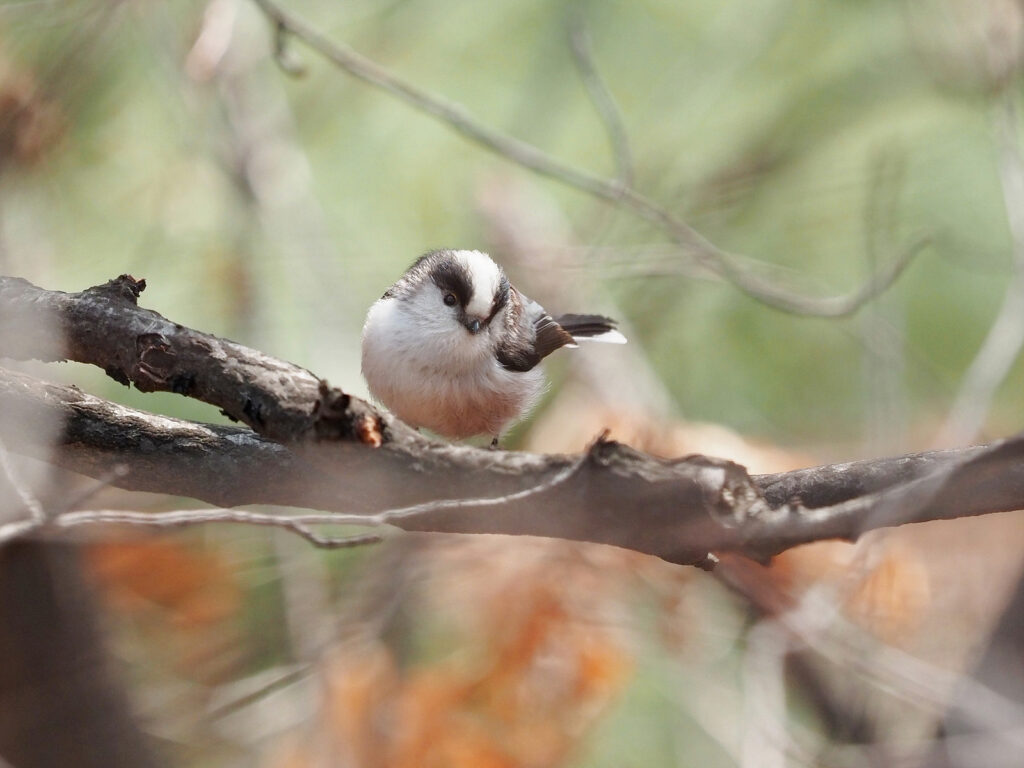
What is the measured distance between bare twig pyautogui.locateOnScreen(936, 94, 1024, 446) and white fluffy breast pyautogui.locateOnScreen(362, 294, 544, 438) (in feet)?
5.42

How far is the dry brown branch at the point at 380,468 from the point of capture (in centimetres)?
141

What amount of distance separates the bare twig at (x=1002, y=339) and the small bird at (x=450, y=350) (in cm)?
158

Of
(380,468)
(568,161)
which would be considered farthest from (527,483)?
(568,161)

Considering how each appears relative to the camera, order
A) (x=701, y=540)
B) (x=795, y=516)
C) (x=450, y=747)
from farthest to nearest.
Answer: (x=450, y=747), (x=701, y=540), (x=795, y=516)

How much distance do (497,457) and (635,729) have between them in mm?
2946

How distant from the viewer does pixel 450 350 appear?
8.79 ft

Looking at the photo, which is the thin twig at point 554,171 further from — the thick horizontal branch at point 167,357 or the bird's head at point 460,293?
the thick horizontal branch at point 167,357

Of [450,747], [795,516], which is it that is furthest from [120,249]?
[795,516]

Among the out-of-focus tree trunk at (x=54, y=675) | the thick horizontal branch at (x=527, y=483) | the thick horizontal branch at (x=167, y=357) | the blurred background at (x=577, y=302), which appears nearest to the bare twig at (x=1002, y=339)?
the blurred background at (x=577, y=302)

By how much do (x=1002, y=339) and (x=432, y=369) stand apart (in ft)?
8.11

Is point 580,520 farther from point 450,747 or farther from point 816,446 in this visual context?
point 816,446

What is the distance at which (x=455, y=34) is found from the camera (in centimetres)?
642

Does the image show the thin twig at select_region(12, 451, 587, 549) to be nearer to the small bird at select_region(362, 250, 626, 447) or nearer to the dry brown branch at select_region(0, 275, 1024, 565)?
the dry brown branch at select_region(0, 275, 1024, 565)

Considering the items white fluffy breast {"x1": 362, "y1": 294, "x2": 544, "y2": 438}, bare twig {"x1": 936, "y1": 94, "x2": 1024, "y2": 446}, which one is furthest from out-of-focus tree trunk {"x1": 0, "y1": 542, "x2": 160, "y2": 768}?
bare twig {"x1": 936, "y1": 94, "x2": 1024, "y2": 446}
